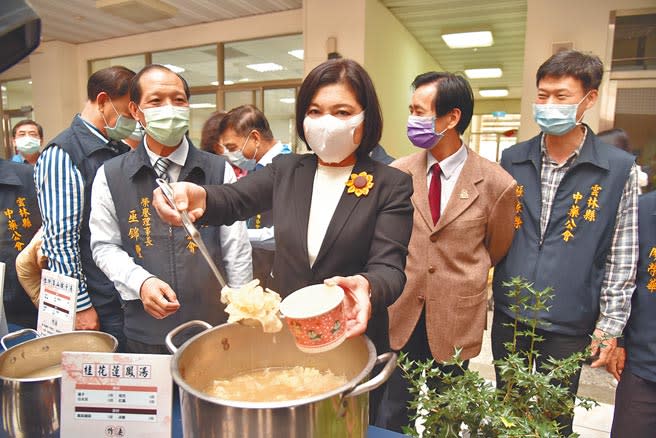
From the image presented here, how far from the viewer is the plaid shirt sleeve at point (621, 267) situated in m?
1.56

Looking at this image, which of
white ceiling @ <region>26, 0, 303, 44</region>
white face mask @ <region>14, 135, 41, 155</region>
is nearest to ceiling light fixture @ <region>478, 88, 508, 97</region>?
white ceiling @ <region>26, 0, 303, 44</region>

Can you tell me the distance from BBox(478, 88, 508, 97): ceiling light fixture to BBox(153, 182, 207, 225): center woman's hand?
12269mm

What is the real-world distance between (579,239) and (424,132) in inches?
28.7

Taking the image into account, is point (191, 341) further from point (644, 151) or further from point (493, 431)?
point (644, 151)

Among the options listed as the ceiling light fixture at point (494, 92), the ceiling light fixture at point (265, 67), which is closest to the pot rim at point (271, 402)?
the ceiling light fixture at point (265, 67)

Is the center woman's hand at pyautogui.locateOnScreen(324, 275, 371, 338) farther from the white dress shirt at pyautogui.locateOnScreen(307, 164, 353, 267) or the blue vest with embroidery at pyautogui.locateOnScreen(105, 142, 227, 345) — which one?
the blue vest with embroidery at pyautogui.locateOnScreen(105, 142, 227, 345)

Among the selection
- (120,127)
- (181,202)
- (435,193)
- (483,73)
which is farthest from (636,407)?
(483,73)

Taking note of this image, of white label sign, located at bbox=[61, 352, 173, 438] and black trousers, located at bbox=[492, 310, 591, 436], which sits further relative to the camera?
black trousers, located at bbox=[492, 310, 591, 436]

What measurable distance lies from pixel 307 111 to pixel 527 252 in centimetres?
109

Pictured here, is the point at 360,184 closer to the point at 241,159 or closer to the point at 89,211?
the point at 89,211

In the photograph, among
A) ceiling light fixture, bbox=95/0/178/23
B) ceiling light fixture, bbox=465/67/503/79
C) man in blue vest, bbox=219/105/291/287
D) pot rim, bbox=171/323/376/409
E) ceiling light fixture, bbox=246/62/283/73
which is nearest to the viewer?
pot rim, bbox=171/323/376/409

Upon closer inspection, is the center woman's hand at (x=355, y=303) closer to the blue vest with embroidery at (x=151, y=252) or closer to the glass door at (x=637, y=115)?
the blue vest with embroidery at (x=151, y=252)

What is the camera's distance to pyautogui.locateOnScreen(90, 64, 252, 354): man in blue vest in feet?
4.65

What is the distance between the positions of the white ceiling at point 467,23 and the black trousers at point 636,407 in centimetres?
513
